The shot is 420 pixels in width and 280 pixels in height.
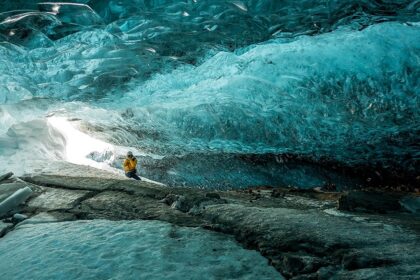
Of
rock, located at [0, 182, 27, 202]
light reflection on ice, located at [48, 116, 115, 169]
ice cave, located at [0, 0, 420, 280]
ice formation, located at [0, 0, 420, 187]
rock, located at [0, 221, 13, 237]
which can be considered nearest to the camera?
ice cave, located at [0, 0, 420, 280]

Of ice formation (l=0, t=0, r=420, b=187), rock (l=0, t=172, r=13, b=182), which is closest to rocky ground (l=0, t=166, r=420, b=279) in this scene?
rock (l=0, t=172, r=13, b=182)

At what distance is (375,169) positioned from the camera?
1858 centimetres

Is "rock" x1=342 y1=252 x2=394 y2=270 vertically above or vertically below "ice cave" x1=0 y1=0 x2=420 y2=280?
above

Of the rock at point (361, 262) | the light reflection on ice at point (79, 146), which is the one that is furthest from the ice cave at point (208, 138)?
the light reflection on ice at point (79, 146)

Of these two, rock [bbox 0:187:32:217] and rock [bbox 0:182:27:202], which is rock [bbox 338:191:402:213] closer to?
rock [bbox 0:187:32:217]

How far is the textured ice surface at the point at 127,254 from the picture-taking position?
269cm

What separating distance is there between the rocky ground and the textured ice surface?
0.67ft

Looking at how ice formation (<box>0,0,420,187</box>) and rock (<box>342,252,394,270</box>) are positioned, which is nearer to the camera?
rock (<box>342,252,394,270</box>)

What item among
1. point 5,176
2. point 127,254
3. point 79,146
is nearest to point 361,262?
point 127,254

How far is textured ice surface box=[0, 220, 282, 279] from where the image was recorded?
106 inches

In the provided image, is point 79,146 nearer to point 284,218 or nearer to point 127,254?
point 127,254

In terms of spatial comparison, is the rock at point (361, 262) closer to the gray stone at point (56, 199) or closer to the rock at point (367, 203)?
the rock at point (367, 203)

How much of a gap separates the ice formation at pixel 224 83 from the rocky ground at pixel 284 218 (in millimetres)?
5927

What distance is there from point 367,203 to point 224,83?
1185cm
